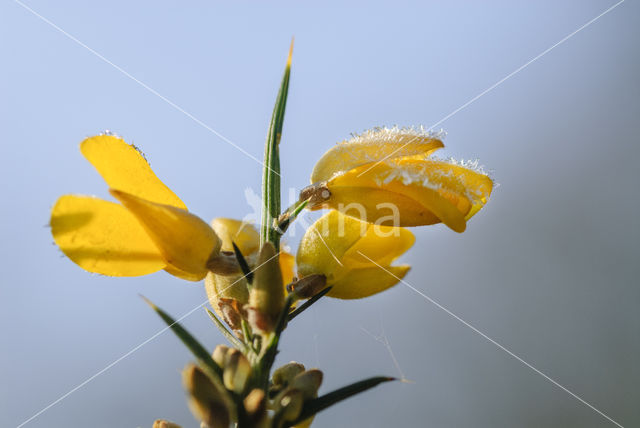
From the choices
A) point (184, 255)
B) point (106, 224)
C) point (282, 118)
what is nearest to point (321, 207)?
point (282, 118)

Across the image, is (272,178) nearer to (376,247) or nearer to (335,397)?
(376,247)

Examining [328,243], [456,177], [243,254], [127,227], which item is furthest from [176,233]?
[456,177]

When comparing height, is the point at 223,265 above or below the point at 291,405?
above

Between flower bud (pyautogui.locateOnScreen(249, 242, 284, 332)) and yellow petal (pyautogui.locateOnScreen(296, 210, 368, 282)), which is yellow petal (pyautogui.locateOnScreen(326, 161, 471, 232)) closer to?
yellow petal (pyautogui.locateOnScreen(296, 210, 368, 282))

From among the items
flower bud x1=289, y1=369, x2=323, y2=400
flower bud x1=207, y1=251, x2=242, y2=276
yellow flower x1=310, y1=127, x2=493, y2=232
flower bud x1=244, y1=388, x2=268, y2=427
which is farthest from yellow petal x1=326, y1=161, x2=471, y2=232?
flower bud x1=244, y1=388, x2=268, y2=427

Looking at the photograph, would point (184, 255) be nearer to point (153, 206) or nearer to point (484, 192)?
point (153, 206)

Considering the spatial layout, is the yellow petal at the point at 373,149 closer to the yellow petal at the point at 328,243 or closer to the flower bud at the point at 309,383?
the yellow petal at the point at 328,243
